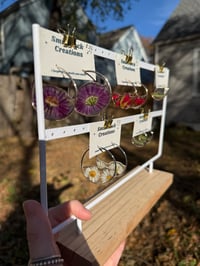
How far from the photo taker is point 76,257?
857mm

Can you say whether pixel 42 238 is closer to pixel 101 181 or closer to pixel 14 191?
pixel 101 181

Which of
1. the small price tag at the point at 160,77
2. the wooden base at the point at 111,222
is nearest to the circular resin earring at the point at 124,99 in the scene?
the small price tag at the point at 160,77

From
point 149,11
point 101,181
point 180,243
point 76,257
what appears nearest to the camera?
point 76,257

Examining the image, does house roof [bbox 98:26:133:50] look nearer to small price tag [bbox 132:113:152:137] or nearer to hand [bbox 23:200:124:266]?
small price tag [bbox 132:113:152:137]

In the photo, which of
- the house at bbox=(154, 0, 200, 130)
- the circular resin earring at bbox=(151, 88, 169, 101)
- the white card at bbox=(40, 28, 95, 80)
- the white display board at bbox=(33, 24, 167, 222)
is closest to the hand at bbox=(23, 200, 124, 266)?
the white display board at bbox=(33, 24, 167, 222)

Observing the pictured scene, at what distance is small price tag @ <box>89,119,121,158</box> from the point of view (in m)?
0.91

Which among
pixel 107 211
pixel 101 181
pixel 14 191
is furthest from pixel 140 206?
pixel 14 191

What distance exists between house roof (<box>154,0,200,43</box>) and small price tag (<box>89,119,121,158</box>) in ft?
18.2

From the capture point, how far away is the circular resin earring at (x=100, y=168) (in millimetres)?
995

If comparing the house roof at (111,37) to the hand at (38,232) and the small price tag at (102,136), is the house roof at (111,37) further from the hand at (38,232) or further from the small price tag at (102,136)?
the hand at (38,232)

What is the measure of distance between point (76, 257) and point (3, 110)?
388cm

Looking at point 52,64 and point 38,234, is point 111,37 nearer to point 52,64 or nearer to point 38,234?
point 52,64

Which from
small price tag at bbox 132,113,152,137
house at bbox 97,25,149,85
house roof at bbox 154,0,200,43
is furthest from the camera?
house at bbox 97,25,149,85

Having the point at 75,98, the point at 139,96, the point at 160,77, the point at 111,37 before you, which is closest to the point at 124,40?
the point at 111,37
